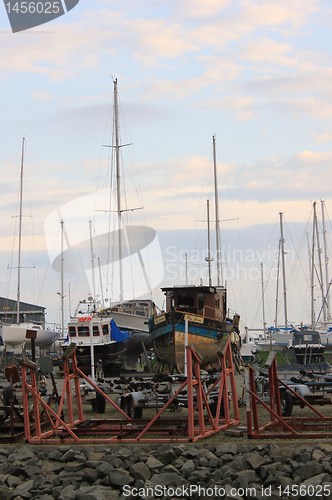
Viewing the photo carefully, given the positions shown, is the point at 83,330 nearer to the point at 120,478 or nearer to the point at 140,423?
the point at 140,423

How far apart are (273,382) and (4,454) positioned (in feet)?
17.4

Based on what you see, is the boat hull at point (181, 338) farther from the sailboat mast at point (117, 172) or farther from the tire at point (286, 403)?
the tire at point (286, 403)

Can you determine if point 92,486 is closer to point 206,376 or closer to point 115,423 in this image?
point 115,423

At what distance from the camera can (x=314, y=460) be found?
1418 centimetres

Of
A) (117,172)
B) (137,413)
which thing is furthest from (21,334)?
(137,413)

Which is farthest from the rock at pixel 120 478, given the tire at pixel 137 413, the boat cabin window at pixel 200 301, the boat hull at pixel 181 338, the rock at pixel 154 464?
the boat cabin window at pixel 200 301

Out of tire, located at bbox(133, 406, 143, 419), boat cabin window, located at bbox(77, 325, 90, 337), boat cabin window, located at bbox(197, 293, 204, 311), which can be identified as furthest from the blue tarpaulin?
tire, located at bbox(133, 406, 143, 419)

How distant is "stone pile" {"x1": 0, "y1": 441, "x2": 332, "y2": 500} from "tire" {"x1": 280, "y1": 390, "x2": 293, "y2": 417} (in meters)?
4.39

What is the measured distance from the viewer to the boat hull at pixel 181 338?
37.6 metres

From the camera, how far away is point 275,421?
18375 millimetres

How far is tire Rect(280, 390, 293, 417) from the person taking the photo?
20.1m

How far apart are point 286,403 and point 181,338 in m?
17.5

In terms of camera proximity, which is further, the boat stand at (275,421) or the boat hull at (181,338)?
the boat hull at (181,338)

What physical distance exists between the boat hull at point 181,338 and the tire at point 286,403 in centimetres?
1676
